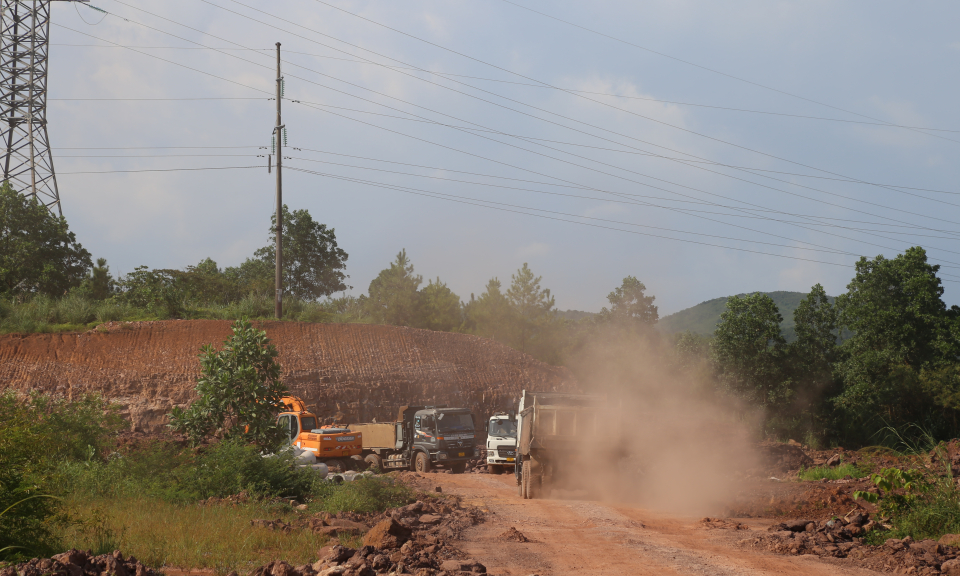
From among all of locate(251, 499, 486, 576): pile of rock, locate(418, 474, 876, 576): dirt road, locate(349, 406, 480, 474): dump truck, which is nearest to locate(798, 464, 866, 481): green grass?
locate(418, 474, 876, 576): dirt road

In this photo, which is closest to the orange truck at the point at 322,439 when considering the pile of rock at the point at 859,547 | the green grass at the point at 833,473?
the pile of rock at the point at 859,547

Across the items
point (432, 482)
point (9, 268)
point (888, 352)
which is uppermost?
point (9, 268)

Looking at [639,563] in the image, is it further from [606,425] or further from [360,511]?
[606,425]

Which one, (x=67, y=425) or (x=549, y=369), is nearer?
(x=67, y=425)

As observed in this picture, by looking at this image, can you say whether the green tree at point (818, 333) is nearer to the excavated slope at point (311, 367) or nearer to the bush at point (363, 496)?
the excavated slope at point (311, 367)

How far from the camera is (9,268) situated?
4197cm

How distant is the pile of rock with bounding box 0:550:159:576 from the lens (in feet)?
21.8

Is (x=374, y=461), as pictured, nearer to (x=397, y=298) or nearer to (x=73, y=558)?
(x=73, y=558)

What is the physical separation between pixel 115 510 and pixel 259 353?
702cm

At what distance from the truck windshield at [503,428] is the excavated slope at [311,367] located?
746 centimetres

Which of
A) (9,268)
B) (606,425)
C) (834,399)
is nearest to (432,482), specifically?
(606,425)

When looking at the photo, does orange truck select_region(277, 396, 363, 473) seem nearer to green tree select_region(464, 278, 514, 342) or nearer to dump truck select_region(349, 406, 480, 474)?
dump truck select_region(349, 406, 480, 474)

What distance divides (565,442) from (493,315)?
4887 centimetres

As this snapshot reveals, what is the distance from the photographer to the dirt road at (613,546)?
9562 millimetres
